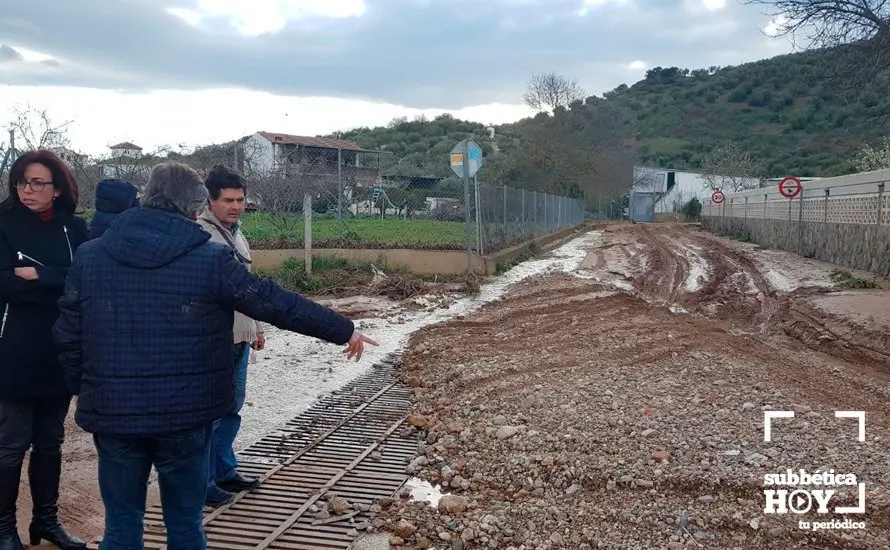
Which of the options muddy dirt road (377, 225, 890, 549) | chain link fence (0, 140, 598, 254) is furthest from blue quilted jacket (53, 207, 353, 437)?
chain link fence (0, 140, 598, 254)

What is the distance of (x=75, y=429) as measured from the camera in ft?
19.1

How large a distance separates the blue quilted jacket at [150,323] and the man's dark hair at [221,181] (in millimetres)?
1322

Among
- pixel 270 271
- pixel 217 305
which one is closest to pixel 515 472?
pixel 217 305

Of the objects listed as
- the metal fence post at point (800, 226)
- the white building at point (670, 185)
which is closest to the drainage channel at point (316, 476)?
the metal fence post at point (800, 226)

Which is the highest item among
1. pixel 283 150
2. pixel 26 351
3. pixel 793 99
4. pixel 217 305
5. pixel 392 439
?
pixel 793 99

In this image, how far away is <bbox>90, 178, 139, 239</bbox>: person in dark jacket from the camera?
150 inches

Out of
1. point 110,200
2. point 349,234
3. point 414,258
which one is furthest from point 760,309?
point 110,200

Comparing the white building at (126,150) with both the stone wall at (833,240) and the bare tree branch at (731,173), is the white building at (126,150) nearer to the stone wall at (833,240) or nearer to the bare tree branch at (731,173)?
the stone wall at (833,240)

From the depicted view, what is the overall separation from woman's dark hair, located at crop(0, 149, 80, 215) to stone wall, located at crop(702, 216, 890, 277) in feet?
49.5

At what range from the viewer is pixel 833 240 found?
18.9 metres

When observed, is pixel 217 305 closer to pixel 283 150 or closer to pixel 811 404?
pixel 811 404

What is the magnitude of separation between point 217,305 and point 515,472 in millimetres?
2658

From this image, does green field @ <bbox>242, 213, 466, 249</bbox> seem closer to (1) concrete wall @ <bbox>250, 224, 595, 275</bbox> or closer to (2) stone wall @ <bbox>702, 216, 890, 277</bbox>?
(1) concrete wall @ <bbox>250, 224, 595, 275</bbox>

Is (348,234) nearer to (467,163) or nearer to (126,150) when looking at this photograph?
(467,163)
